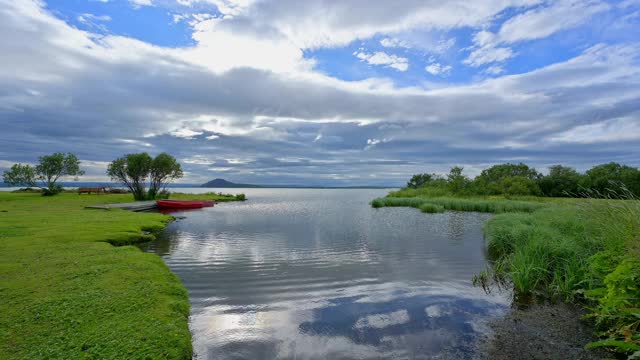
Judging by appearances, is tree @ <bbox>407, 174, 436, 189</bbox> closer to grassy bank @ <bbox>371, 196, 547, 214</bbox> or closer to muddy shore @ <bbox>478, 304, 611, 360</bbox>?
grassy bank @ <bbox>371, 196, 547, 214</bbox>

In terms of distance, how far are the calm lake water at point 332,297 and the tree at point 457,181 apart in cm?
7066

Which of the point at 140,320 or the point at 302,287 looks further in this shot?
the point at 302,287

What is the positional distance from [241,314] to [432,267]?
1265cm

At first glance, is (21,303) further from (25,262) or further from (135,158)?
(135,158)

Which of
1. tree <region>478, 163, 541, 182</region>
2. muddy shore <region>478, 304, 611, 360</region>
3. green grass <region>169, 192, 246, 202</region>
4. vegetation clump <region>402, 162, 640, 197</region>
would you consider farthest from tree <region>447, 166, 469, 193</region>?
muddy shore <region>478, 304, 611, 360</region>

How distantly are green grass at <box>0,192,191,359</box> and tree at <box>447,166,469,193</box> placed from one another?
9173cm

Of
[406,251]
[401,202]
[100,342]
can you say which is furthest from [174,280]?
[401,202]

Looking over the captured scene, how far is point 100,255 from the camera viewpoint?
61.2ft

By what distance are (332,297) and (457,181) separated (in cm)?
9152

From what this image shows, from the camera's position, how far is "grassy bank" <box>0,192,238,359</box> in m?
8.80

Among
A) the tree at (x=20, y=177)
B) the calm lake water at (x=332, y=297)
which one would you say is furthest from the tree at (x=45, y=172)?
the calm lake water at (x=332, y=297)

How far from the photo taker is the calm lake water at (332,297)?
35.6 ft

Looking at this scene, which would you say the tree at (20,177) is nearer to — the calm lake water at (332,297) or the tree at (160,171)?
the tree at (160,171)

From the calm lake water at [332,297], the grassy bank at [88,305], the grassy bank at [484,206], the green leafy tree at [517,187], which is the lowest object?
the calm lake water at [332,297]
